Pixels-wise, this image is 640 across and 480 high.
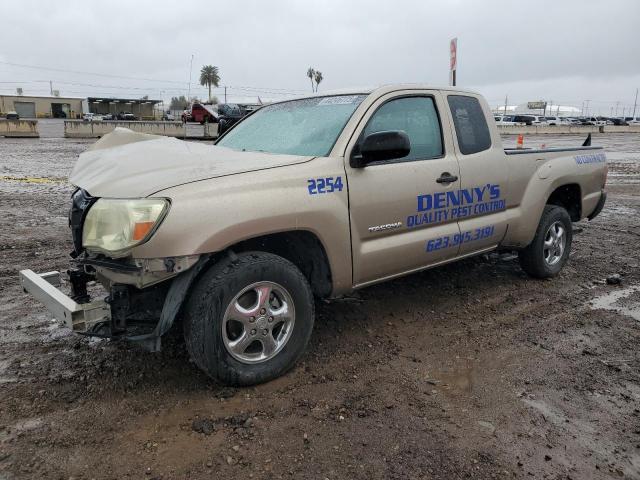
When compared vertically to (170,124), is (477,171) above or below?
below

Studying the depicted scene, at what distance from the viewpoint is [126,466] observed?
97.6 inches

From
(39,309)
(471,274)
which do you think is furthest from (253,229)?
(471,274)

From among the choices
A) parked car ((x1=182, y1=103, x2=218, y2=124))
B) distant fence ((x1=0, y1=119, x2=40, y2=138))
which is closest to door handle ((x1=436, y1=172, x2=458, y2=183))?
distant fence ((x1=0, y1=119, x2=40, y2=138))

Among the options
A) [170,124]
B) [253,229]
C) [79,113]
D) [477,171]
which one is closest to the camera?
[253,229]

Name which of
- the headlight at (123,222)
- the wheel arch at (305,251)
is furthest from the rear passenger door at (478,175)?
the headlight at (123,222)

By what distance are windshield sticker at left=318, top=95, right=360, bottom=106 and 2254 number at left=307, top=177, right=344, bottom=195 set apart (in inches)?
31.2

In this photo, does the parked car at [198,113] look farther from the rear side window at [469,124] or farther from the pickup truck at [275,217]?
the pickup truck at [275,217]

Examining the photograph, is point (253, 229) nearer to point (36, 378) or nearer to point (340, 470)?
point (340, 470)

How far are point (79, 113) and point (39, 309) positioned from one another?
78.7 meters

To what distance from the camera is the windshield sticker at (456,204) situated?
3.87 metres

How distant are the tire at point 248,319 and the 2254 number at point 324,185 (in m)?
0.49

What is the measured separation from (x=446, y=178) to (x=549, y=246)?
197cm

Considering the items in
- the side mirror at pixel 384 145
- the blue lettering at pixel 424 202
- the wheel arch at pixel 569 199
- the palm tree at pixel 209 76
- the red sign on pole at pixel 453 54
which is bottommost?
the wheel arch at pixel 569 199

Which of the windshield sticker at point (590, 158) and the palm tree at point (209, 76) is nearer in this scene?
the windshield sticker at point (590, 158)
